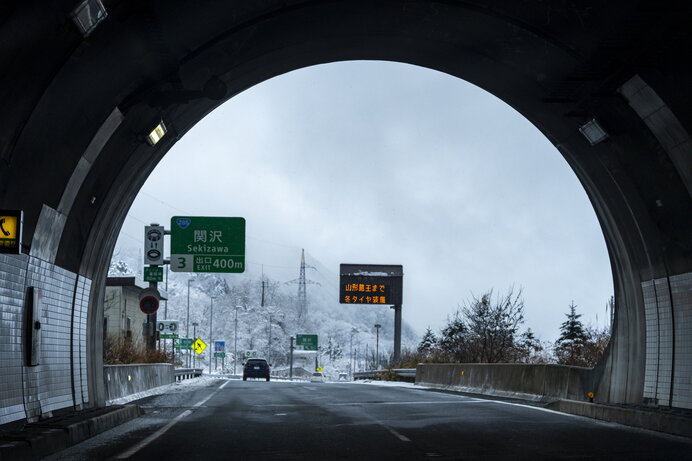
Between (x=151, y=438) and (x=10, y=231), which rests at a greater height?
(x=10, y=231)

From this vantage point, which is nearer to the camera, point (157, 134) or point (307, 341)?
point (157, 134)

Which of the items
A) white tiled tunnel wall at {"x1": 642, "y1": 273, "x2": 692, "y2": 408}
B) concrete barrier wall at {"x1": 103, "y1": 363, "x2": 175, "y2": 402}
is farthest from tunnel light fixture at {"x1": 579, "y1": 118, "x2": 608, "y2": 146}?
concrete barrier wall at {"x1": 103, "y1": 363, "x2": 175, "y2": 402}

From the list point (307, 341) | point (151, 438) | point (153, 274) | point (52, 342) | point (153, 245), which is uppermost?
point (153, 245)

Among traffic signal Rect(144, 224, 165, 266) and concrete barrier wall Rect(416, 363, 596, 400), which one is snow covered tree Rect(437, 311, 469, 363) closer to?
concrete barrier wall Rect(416, 363, 596, 400)

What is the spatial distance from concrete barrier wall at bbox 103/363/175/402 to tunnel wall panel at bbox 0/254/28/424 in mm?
7404

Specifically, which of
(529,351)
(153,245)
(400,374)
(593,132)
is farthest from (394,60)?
(400,374)

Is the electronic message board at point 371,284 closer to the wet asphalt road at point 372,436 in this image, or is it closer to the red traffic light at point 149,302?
the red traffic light at point 149,302

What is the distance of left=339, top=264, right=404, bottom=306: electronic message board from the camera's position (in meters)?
55.3

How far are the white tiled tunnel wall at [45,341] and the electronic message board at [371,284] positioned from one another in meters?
39.5

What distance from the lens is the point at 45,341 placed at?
1326 cm

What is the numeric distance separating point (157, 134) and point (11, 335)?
5.35 m

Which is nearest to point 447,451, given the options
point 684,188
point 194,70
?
point 684,188

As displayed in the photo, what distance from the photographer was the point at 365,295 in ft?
183

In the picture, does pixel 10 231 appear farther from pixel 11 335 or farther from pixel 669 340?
pixel 669 340
